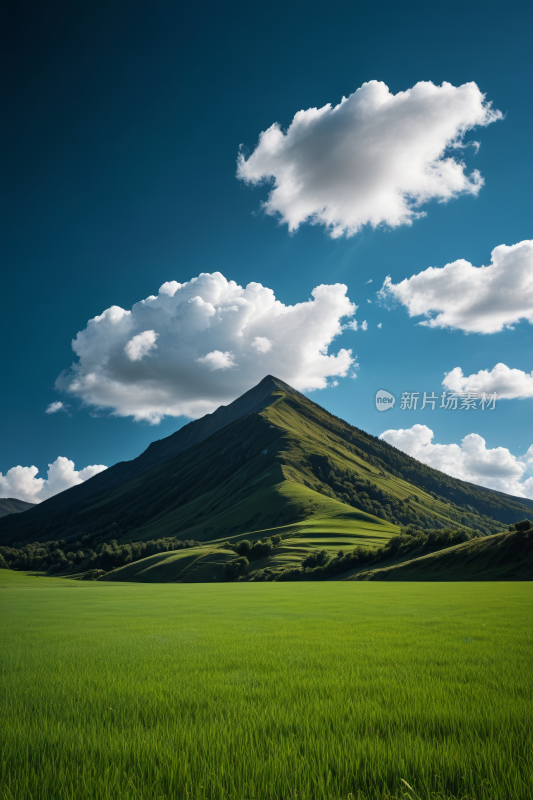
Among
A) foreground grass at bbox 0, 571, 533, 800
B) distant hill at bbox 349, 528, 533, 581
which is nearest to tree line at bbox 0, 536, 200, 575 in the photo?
distant hill at bbox 349, 528, 533, 581

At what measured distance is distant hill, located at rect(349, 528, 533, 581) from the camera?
226 feet


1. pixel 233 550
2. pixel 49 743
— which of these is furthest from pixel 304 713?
pixel 233 550

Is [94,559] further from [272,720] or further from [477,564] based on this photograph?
[272,720]

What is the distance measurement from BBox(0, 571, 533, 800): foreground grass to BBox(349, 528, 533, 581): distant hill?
2702 inches

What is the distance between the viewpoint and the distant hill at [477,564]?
2714 inches

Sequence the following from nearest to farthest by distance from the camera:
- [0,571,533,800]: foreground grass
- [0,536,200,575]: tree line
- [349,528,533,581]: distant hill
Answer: [0,571,533,800]: foreground grass
[349,528,533,581]: distant hill
[0,536,200,575]: tree line

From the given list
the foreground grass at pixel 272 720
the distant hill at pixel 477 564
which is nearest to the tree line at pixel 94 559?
the distant hill at pixel 477 564

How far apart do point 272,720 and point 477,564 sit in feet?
271

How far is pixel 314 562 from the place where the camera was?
107m

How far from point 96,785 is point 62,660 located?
8.17 metres

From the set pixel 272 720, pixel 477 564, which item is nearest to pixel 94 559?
pixel 477 564

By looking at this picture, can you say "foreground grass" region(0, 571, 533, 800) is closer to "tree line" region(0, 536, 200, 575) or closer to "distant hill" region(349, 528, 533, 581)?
"distant hill" region(349, 528, 533, 581)

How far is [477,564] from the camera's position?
74375mm

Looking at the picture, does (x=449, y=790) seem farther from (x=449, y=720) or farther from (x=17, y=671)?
(x=17, y=671)
